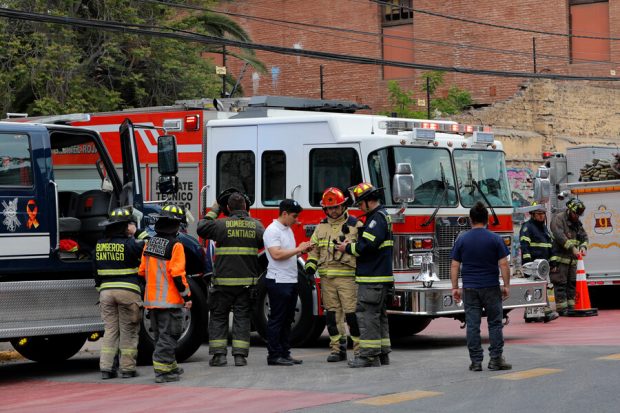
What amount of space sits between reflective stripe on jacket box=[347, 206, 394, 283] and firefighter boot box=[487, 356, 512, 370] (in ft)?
4.62

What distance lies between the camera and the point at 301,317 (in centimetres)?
1387

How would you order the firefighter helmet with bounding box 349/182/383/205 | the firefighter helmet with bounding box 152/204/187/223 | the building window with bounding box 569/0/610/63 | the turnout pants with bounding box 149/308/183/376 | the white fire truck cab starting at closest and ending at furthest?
the turnout pants with bounding box 149/308/183/376
the firefighter helmet with bounding box 152/204/187/223
the firefighter helmet with bounding box 349/182/383/205
the white fire truck cab
the building window with bounding box 569/0/610/63

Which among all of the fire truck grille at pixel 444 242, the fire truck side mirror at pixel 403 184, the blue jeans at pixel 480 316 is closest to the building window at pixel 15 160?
the fire truck side mirror at pixel 403 184

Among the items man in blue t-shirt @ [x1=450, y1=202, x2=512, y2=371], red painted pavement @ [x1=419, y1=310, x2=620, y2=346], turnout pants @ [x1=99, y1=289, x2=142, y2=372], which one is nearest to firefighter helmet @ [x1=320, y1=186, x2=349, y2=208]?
man in blue t-shirt @ [x1=450, y1=202, x2=512, y2=371]

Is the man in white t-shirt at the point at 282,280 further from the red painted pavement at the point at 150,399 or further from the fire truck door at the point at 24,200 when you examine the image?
the fire truck door at the point at 24,200

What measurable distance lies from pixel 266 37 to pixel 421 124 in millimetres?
34570

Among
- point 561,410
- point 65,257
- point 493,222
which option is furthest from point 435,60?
point 561,410

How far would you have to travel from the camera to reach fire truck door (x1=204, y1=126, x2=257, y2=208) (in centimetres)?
1456

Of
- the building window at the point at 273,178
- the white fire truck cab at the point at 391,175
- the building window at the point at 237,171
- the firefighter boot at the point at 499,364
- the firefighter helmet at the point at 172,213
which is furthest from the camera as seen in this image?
the building window at the point at 237,171

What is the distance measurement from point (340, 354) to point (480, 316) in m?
1.89

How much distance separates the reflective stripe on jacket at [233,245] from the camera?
12.5 metres

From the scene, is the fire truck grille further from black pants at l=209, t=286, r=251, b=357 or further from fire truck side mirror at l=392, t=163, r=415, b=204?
black pants at l=209, t=286, r=251, b=357

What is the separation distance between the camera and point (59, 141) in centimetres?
1296

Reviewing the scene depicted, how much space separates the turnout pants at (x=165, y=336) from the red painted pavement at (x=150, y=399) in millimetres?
240
